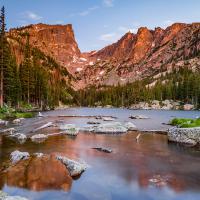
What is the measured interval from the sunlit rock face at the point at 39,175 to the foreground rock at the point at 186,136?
47.6ft

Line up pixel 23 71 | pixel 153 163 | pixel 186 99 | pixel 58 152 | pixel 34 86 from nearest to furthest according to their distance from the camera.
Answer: pixel 153 163
pixel 58 152
pixel 23 71
pixel 34 86
pixel 186 99

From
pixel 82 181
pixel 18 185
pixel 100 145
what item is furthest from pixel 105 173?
pixel 100 145

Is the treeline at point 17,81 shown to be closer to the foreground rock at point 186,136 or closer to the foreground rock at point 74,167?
the foreground rock at point 186,136

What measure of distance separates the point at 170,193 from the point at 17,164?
902 centimetres

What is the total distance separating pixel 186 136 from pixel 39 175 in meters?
16.8

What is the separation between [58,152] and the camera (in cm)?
2281

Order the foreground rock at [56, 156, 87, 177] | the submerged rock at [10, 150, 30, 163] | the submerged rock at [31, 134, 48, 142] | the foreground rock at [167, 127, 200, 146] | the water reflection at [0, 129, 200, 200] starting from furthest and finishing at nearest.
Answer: the submerged rock at [31, 134, 48, 142] < the foreground rock at [167, 127, 200, 146] < the submerged rock at [10, 150, 30, 163] < the foreground rock at [56, 156, 87, 177] < the water reflection at [0, 129, 200, 200]

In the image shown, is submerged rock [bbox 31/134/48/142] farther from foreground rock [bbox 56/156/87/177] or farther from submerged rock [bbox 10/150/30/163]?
foreground rock [bbox 56/156/87/177]

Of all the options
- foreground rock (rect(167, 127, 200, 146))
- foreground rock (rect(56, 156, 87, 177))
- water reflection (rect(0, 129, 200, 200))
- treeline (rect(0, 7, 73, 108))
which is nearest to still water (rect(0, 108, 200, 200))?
water reflection (rect(0, 129, 200, 200))

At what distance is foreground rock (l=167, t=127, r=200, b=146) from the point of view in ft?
88.0

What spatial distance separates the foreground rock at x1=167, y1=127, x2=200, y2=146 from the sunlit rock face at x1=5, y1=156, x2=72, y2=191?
14.5 metres

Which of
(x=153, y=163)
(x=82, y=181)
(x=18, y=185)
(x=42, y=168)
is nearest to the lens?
(x=18, y=185)

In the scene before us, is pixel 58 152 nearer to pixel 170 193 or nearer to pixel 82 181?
pixel 82 181

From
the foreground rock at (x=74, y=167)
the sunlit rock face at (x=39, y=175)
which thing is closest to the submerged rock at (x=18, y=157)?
the sunlit rock face at (x=39, y=175)
